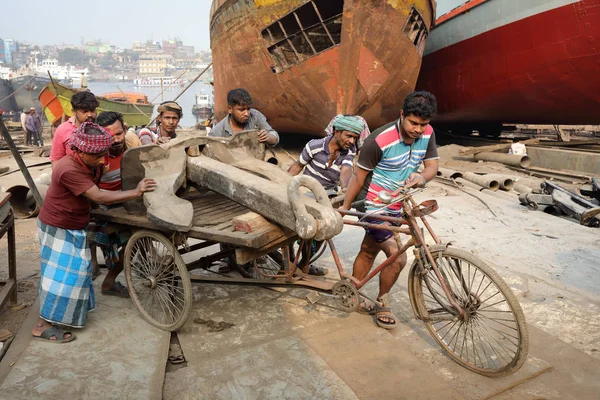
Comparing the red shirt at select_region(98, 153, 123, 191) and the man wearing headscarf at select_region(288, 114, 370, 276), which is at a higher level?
the man wearing headscarf at select_region(288, 114, 370, 276)

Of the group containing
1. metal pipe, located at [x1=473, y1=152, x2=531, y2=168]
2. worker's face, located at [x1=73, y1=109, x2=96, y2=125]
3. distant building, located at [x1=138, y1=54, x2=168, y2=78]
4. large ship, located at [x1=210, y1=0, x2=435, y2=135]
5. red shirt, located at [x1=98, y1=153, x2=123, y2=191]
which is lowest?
metal pipe, located at [x1=473, y1=152, x2=531, y2=168]

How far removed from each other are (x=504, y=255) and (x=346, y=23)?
5.96 metres

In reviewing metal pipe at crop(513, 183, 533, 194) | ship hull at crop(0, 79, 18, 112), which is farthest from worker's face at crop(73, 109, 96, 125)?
ship hull at crop(0, 79, 18, 112)

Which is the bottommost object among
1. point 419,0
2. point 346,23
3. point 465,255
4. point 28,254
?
point 28,254

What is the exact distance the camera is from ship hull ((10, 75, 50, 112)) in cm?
3169

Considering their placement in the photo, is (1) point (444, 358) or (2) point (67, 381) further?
(1) point (444, 358)

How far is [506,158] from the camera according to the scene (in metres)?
10.1

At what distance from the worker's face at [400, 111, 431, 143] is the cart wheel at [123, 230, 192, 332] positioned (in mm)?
1703

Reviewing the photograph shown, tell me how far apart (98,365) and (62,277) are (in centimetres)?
Answer: 69

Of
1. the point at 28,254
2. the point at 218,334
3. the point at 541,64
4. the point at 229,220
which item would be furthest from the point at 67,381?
the point at 541,64

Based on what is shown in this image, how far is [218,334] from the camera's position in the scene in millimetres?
3150

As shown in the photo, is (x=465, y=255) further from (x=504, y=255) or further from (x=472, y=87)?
(x=472, y=87)

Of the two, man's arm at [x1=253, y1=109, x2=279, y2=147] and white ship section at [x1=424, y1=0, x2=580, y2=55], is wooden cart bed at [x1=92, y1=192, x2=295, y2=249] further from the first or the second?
white ship section at [x1=424, y1=0, x2=580, y2=55]

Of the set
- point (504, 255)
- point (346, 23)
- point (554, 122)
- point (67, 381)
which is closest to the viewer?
point (67, 381)
